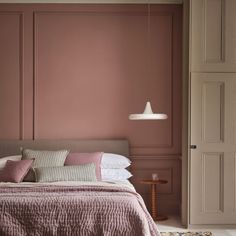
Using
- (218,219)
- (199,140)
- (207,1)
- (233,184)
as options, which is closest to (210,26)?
(207,1)

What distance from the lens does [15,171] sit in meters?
4.34

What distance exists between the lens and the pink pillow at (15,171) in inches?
169

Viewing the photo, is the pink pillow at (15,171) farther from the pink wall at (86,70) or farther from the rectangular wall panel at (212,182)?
the rectangular wall panel at (212,182)

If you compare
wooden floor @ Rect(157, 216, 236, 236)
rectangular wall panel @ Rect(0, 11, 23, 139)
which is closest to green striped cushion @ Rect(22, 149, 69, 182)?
rectangular wall panel @ Rect(0, 11, 23, 139)

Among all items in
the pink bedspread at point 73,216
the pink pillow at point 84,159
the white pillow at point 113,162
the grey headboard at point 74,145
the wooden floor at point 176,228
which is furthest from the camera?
the grey headboard at point 74,145

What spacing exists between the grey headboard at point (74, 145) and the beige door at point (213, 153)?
2.90ft

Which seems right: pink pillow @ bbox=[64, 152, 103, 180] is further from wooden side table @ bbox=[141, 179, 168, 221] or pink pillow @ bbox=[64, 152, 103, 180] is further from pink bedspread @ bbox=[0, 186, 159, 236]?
pink bedspread @ bbox=[0, 186, 159, 236]

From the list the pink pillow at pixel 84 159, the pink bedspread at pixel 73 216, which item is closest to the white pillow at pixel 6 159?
the pink pillow at pixel 84 159

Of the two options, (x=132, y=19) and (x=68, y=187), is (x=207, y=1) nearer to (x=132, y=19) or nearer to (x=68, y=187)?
(x=132, y=19)

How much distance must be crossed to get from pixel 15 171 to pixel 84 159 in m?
0.72

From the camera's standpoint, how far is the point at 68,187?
3.74 metres

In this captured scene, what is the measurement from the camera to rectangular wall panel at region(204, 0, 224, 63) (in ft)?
15.4

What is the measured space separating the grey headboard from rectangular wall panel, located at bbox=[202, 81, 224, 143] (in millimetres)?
966

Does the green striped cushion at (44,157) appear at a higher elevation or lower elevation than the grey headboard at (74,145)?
lower
